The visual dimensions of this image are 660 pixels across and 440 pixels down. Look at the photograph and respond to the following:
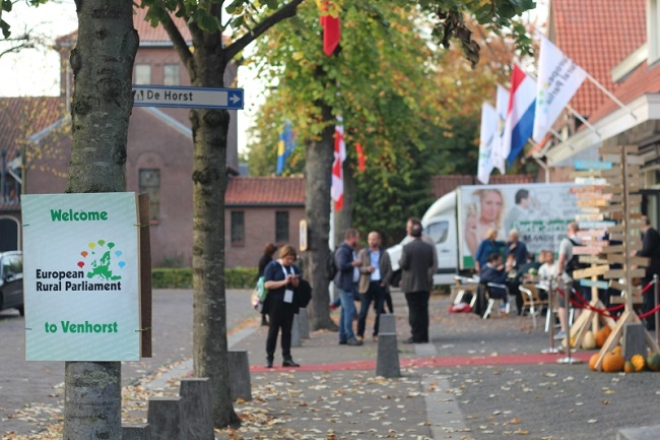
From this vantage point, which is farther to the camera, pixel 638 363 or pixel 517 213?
pixel 517 213

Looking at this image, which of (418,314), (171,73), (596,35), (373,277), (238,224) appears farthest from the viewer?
(171,73)

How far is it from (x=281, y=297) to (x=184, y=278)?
131 ft

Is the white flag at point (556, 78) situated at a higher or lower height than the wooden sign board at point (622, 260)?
higher

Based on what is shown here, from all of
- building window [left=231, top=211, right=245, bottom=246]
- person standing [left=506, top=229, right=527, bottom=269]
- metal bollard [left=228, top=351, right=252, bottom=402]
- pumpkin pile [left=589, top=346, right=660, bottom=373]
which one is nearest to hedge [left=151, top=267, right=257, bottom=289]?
building window [left=231, top=211, right=245, bottom=246]

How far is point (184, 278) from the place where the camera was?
56.3m

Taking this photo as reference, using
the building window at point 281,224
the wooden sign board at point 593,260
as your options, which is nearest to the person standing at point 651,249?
the wooden sign board at point 593,260

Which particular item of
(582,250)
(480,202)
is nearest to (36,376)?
(582,250)

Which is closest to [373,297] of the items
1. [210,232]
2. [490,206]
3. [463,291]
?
[463,291]

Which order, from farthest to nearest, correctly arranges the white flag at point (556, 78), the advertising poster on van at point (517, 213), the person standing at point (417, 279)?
the advertising poster on van at point (517, 213) → the white flag at point (556, 78) → the person standing at point (417, 279)

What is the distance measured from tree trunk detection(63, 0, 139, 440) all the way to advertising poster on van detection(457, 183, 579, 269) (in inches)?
1141

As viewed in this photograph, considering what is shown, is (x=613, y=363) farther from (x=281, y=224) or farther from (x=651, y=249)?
(x=281, y=224)

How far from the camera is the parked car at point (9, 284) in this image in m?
29.0

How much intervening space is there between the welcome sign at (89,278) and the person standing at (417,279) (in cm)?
1391

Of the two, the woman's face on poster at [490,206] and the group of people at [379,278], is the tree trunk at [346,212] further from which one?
the group of people at [379,278]
